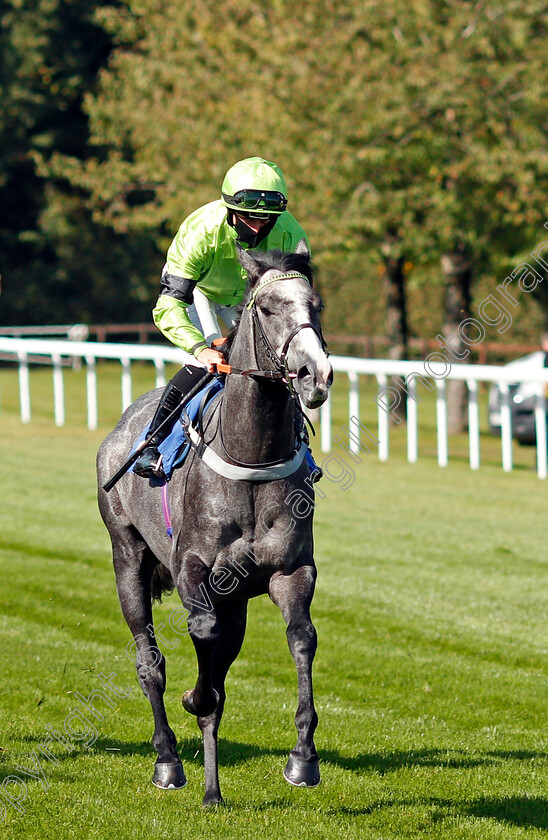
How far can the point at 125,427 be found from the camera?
5738mm

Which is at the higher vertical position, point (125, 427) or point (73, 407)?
point (125, 427)

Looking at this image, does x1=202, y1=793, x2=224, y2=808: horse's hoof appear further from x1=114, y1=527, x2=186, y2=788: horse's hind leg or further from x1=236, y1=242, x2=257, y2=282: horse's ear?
x1=236, y1=242, x2=257, y2=282: horse's ear

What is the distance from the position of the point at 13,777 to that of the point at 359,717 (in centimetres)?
185

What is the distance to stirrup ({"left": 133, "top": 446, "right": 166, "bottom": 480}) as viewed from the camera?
16.2 feet

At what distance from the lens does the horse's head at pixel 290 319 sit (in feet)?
12.6

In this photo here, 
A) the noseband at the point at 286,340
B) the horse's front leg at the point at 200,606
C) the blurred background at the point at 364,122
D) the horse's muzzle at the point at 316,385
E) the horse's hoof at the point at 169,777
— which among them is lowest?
the horse's hoof at the point at 169,777

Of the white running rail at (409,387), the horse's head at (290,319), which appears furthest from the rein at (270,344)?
the white running rail at (409,387)

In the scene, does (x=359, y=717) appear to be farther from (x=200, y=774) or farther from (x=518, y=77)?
(x=518, y=77)

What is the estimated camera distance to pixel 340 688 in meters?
6.41

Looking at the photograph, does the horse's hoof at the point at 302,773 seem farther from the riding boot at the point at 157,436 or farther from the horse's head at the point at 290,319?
the riding boot at the point at 157,436

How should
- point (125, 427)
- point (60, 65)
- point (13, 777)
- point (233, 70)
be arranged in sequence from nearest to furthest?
point (13, 777), point (125, 427), point (233, 70), point (60, 65)

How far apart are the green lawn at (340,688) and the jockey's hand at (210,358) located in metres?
1.71

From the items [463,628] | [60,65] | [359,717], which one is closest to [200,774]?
[359,717]

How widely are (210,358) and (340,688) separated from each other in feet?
8.65
